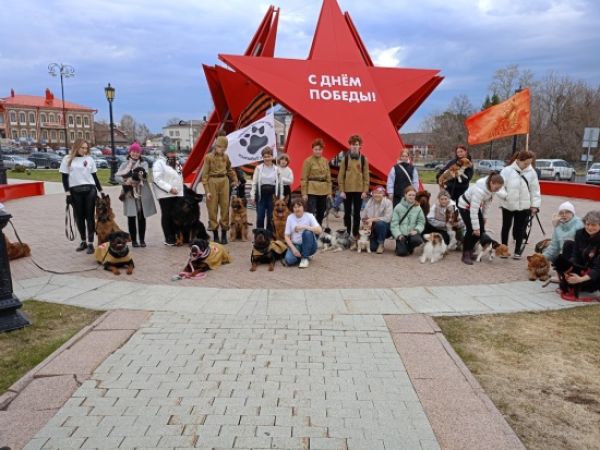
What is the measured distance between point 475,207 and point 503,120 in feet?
19.5

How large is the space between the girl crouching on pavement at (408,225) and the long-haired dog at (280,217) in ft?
6.32

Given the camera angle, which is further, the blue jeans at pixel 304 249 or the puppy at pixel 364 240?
the puppy at pixel 364 240

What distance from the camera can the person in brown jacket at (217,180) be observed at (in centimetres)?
780

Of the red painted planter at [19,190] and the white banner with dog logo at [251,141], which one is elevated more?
the white banner with dog logo at [251,141]

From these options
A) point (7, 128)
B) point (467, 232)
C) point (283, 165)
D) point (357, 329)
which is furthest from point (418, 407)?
point (7, 128)

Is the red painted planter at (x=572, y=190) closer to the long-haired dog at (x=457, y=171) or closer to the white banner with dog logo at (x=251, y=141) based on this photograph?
the long-haired dog at (x=457, y=171)

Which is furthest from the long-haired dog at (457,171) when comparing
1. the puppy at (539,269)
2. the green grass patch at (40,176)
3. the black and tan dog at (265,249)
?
the green grass patch at (40,176)

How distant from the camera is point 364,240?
25.2 feet

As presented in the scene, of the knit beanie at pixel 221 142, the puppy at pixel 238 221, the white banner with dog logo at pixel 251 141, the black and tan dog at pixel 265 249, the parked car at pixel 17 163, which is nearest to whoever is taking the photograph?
the black and tan dog at pixel 265 249

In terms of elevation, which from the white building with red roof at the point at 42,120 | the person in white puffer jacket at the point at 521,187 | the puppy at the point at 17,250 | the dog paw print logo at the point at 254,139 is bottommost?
the puppy at the point at 17,250

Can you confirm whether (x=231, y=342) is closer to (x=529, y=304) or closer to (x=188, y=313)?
(x=188, y=313)

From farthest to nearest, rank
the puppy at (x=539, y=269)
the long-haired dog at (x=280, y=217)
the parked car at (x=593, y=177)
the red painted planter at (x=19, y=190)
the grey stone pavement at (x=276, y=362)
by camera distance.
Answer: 1. the parked car at (x=593, y=177)
2. the red painted planter at (x=19, y=190)
3. the long-haired dog at (x=280, y=217)
4. the puppy at (x=539, y=269)
5. the grey stone pavement at (x=276, y=362)

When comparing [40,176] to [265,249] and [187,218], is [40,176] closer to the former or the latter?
[187,218]

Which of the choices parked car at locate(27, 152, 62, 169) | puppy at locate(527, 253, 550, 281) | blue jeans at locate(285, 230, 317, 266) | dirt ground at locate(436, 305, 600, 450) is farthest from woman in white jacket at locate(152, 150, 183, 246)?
parked car at locate(27, 152, 62, 169)
